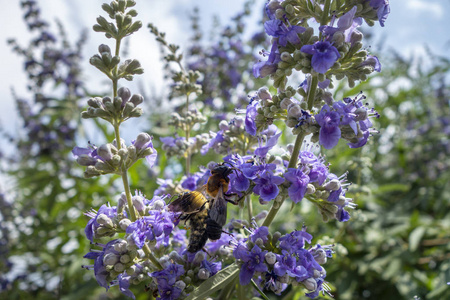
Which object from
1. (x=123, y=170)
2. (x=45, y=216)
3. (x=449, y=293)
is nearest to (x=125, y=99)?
(x=123, y=170)

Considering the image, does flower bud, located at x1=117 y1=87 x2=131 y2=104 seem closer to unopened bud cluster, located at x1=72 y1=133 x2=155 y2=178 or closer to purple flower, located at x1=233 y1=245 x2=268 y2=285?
unopened bud cluster, located at x1=72 y1=133 x2=155 y2=178

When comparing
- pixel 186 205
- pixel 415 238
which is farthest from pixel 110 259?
pixel 415 238

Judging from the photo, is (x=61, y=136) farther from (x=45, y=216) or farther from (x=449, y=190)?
(x=449, y=190)

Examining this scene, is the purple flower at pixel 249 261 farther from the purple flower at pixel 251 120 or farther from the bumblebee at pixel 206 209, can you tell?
the purple flower at pixel 251 120

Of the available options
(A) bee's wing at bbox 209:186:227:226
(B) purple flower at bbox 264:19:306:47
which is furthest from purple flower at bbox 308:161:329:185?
(B) purple flower at bbox 264:19:306:47

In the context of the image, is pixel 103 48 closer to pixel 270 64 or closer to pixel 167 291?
pixel 270 64

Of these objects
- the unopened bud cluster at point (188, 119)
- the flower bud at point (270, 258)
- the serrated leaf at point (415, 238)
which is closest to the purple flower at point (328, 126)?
the flower bud at point (270, 258)
